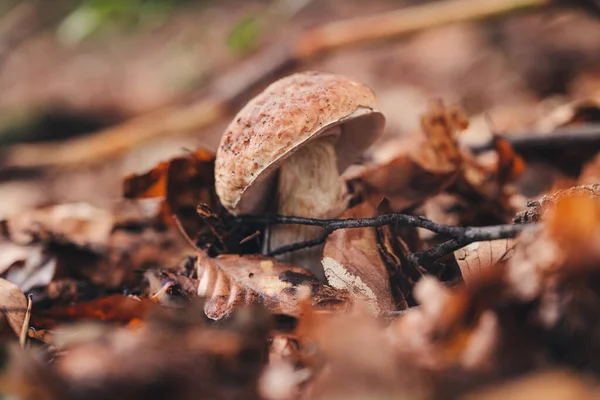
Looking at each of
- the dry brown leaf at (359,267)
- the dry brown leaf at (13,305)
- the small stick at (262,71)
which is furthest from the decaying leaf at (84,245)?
the small stick at (262,71)

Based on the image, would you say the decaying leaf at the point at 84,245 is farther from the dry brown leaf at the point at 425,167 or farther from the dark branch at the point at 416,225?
the dry brown leaf at the point at 425,167

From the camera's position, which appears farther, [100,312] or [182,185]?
[182,185]

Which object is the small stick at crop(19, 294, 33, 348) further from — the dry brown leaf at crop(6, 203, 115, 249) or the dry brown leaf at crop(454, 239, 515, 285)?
the dry brown leaf at crop(454, 239, 515, 285)

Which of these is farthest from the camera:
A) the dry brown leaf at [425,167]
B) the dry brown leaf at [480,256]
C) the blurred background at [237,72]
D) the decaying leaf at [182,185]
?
the blurred background at [237,72]

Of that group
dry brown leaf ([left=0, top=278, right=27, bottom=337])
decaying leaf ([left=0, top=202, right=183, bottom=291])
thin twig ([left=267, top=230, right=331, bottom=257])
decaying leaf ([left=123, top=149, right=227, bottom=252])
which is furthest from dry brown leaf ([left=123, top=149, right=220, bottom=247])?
dry brown leaf ([left=0, top=278, right=27, bottom=337])

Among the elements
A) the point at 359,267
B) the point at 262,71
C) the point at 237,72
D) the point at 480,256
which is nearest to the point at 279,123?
the point at 359,267

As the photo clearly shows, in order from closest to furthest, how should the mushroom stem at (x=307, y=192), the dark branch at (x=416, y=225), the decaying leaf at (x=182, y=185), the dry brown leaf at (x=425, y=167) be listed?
the dark branch at (x=416, y=225), the mushroom stem at (x=307, y=192), the decaying leaf at (x=182, y=185), the dry brown leaf at (x=425, y=167)

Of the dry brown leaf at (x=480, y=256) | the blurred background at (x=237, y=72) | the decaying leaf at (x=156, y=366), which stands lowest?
the blurred background at (x=237, y=72)

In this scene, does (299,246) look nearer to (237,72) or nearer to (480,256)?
(480,256)
